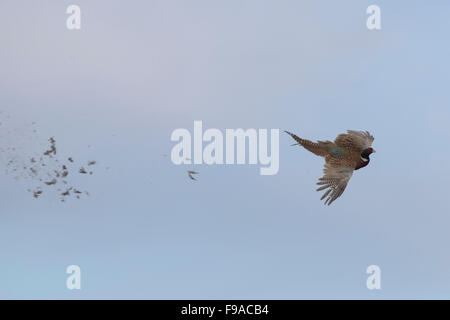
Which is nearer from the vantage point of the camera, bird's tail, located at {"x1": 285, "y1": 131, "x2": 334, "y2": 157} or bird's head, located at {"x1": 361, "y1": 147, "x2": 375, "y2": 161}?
bird's tail, located at {"x1": 285, "y1": 131, "x2": 334, "y2": 157}

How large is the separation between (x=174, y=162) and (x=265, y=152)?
163cm

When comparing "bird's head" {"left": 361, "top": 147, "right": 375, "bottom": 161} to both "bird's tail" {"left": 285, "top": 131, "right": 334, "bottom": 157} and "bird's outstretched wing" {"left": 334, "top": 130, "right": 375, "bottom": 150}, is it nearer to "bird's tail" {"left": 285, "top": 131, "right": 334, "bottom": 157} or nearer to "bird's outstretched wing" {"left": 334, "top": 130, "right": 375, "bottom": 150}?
"bird's outstretched wing" {"left": 334, "top": 130, "right": 375, "bottom": 150}

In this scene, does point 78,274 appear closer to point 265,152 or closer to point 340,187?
point 265,152

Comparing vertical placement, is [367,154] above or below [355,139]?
below

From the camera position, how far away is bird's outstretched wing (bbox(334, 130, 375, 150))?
31.2 feet

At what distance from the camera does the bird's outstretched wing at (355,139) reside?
31.2 ft

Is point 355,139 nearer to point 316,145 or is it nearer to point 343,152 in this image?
point 343,152

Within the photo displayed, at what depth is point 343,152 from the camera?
31.4ft

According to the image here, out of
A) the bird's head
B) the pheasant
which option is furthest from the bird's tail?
the bird's head

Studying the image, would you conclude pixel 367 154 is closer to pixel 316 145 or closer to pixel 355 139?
pixel 355 139

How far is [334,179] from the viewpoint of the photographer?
9234 millimetres

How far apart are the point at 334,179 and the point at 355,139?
95 centimetres

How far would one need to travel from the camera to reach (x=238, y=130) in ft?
29.8

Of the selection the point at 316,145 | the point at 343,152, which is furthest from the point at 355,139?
the point at 316,145
